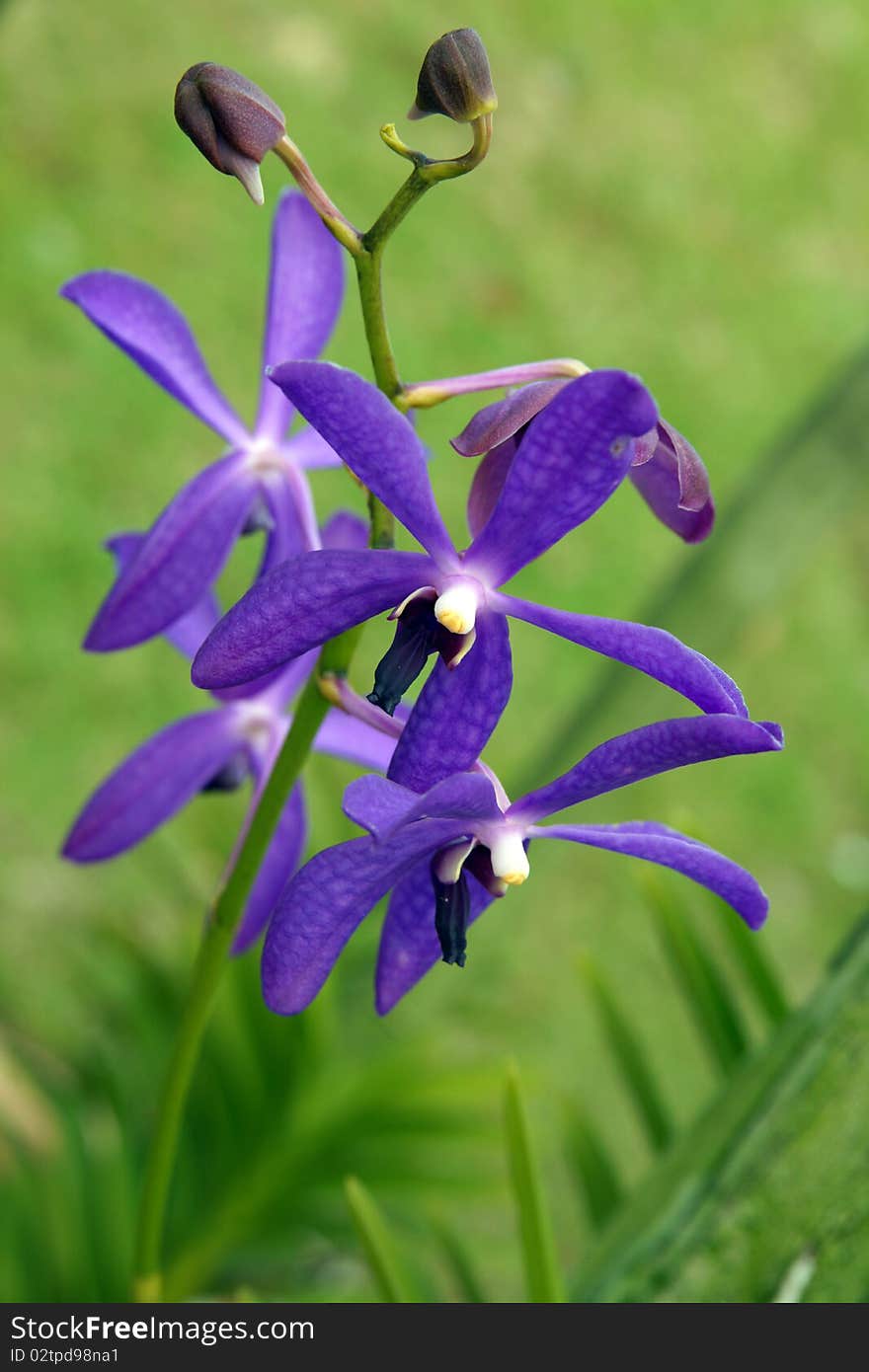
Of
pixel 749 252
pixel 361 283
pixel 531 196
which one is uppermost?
pixel 749 252

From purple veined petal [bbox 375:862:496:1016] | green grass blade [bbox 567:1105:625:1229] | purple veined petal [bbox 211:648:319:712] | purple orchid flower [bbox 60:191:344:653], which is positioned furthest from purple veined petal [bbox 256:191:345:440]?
green grass blade [bbox 567:1105:625:1229]

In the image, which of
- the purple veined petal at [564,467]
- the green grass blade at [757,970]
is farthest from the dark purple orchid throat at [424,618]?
the green grass blade at [757,970]

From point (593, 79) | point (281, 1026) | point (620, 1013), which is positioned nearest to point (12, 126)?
point (593, 79)

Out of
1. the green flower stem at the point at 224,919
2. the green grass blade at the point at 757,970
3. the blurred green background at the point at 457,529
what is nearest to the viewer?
the green flower stem at the point at 224,919

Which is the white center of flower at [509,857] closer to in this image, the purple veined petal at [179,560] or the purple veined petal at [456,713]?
the purple veined petal at [456,713]

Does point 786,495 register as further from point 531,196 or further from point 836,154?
point 836,154
